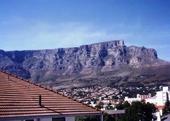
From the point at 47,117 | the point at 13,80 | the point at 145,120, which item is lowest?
the point at 145,120

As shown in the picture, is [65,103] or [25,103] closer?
[25,103]

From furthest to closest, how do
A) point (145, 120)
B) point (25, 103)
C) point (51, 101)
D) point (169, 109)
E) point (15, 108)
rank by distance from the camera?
1. point (169, 109)
2. point (145, 120)
3. point (51, 101)
4. point (25, 103)
5. point (15, 108)

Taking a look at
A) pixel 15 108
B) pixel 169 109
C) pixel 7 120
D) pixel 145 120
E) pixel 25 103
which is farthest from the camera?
pixel 169 109

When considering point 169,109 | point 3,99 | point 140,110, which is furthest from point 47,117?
point 169,109

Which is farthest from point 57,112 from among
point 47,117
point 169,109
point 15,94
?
point 169,109

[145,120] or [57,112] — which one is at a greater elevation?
[57,112]

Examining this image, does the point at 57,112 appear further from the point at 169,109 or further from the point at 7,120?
the point at 169,109
